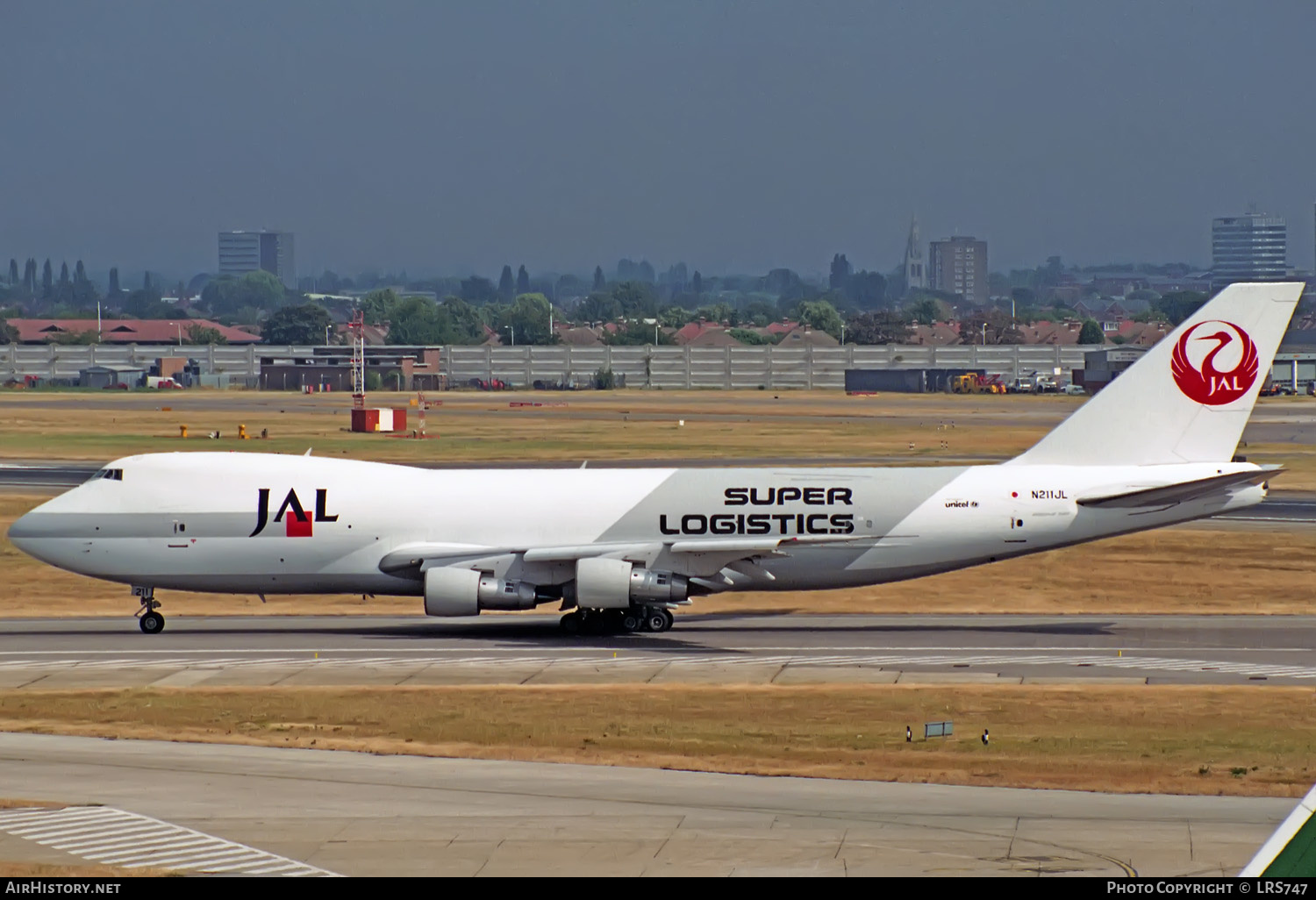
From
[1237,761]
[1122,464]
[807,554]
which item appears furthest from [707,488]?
[1237,761]

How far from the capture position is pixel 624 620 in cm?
4491

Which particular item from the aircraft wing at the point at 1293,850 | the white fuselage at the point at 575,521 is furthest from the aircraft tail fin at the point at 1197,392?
the aircraft wing at the point at 1293,850

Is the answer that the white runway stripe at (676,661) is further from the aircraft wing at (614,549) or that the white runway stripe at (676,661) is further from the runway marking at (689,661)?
the aircraft wing at (614,549)

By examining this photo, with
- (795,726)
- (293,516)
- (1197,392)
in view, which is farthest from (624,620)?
(1197,392)

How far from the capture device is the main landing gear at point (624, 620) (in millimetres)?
44844

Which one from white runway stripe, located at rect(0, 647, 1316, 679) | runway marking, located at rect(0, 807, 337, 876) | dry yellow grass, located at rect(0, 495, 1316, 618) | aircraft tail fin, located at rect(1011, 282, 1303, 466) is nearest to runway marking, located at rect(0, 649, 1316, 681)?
white runway stripe, located at rect(0, 647, 1316, 679)

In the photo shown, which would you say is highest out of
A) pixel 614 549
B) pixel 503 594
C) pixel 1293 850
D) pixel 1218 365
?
pixel 1218 365

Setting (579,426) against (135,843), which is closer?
(135,843)

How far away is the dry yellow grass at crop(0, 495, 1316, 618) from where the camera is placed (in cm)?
4962

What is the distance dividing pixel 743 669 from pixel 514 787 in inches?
498

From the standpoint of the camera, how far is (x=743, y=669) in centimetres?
3897

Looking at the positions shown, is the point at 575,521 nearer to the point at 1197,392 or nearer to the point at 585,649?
the point at 585,649

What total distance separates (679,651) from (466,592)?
567 cm

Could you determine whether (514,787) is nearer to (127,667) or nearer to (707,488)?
(127,667)
